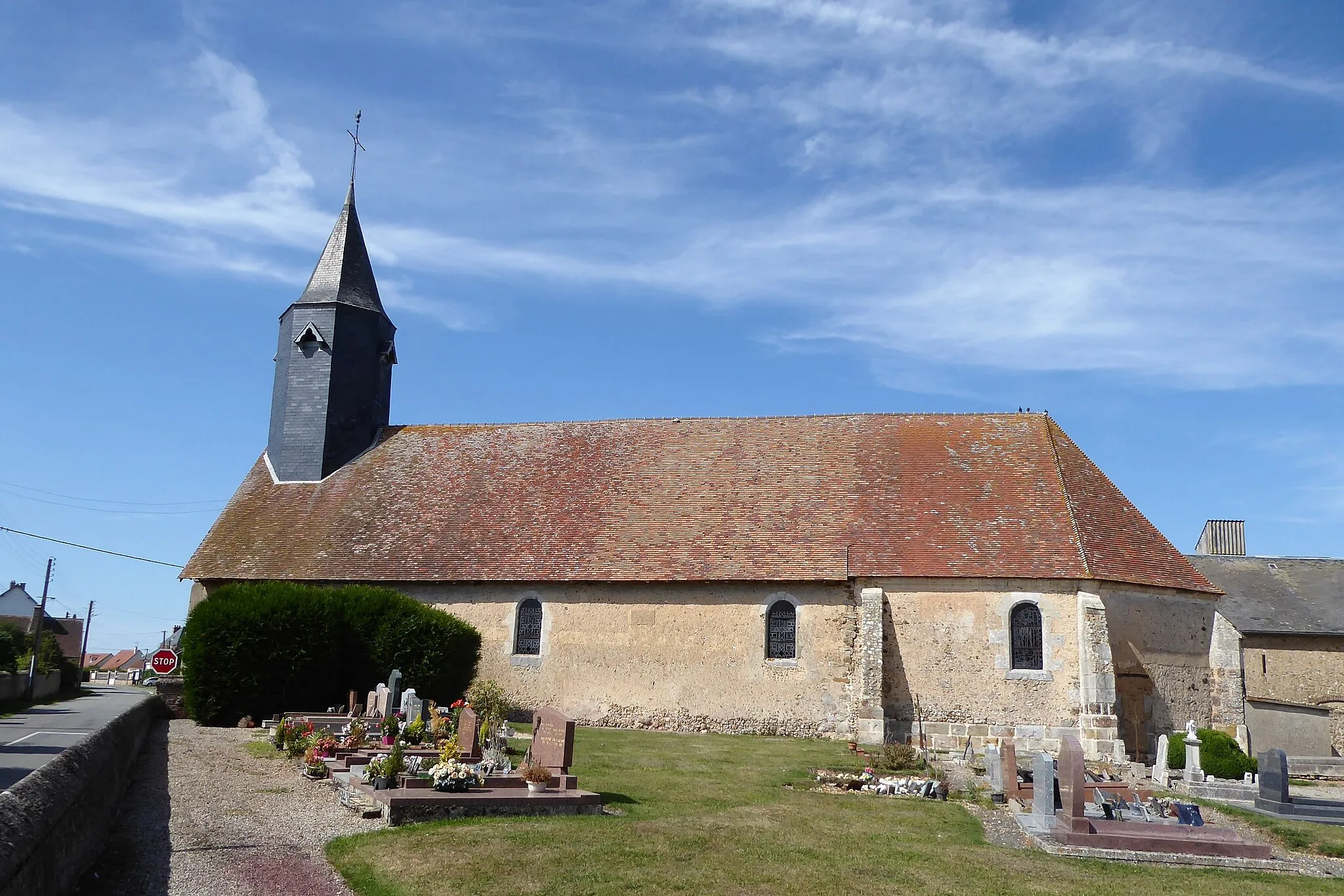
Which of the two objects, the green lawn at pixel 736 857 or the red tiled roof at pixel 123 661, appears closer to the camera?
the green lawn at pixel 736 857

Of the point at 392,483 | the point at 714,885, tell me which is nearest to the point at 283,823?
the point at 714,885

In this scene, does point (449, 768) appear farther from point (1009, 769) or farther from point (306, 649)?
point (306, 649)

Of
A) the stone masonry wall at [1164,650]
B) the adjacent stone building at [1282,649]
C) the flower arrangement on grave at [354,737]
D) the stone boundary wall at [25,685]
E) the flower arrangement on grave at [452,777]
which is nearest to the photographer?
the flower arrangement on grave at [452,777]

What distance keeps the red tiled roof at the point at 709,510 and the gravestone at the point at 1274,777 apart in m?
5.42

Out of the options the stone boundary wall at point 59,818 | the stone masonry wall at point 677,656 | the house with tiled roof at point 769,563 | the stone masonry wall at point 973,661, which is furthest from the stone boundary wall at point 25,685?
the stone masonry wall at point 973,661

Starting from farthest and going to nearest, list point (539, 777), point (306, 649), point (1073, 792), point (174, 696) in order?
point (174, 696)
point (306, 649)
point (1073, 792)
point (539, 777)

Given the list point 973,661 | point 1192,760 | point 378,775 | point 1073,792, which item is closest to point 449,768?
point 378,775

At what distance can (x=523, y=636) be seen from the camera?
76.2ft

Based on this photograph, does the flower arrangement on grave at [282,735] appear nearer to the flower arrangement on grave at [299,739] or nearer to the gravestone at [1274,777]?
the flower arrangement on grave at [299,739]

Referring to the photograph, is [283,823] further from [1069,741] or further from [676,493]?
[676,493]

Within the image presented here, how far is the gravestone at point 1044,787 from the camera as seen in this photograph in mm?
12289

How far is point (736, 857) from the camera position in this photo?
9.73 meters

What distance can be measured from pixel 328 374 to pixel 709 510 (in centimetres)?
1136

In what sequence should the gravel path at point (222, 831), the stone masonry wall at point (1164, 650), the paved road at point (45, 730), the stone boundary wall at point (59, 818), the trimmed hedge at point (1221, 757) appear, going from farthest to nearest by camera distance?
the stone masonry wall at point (1164, 650) → the trimmed hedge at point (1221, 757) → the paved road at point (45, 730) → the gravel path at point (222, 831) → the stone boundary wall at point (59, 818)
